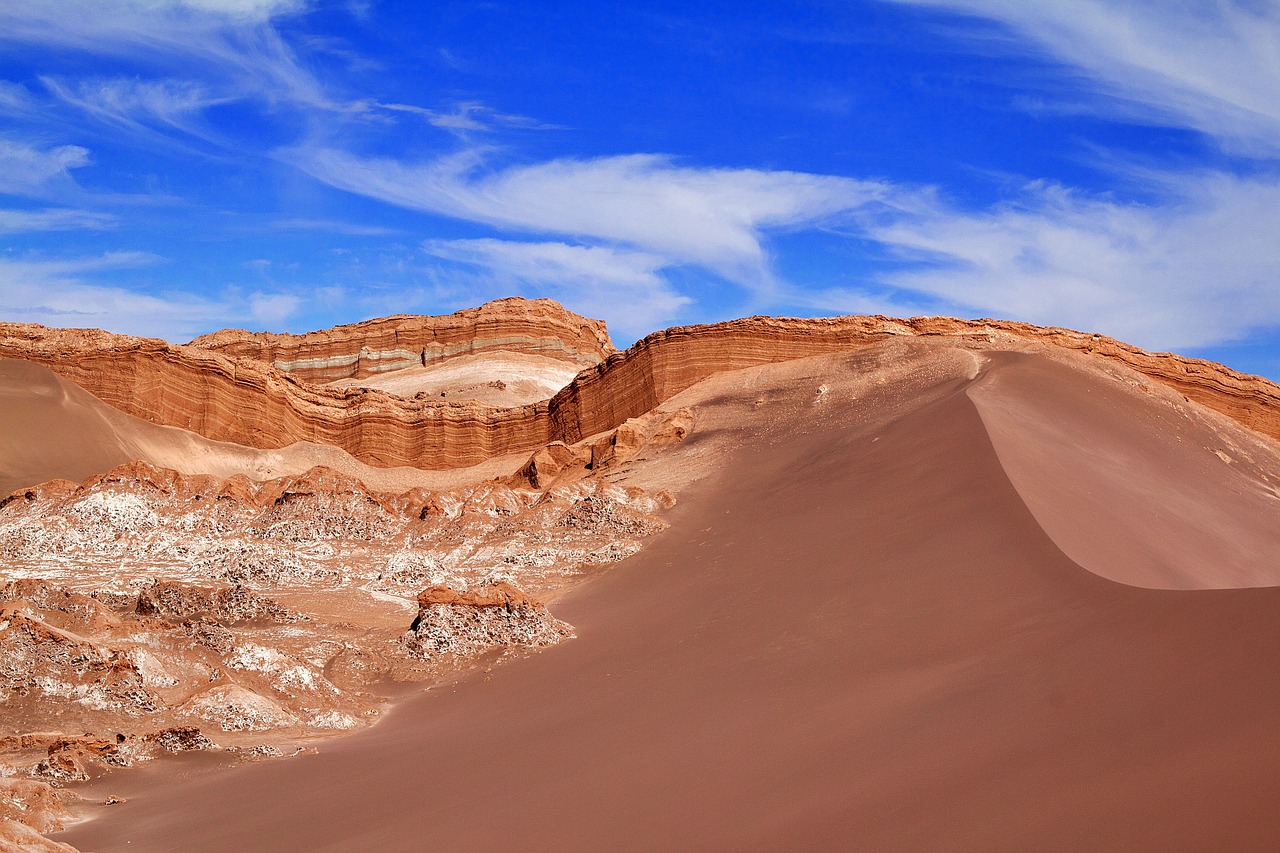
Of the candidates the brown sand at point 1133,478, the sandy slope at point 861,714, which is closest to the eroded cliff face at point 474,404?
the brown sand at point 1133,478

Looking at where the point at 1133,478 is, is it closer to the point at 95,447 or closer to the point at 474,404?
the point at 474,404

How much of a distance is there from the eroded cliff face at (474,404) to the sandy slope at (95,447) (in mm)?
751

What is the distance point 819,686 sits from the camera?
9914 mm

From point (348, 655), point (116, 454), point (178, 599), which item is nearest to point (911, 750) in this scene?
point (348, 655)

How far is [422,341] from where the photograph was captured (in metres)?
60.0

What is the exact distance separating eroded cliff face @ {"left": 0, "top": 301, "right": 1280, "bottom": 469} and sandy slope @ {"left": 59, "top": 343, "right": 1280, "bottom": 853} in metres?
10.1

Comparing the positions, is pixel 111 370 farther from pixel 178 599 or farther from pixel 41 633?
pixel 41 633

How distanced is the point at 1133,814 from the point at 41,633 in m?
12.1

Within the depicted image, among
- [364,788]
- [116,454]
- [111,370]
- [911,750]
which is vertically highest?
[111,370]

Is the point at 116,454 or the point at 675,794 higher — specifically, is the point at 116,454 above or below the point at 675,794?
above

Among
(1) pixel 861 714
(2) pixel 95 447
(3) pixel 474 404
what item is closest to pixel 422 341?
(3) pixel 474 404

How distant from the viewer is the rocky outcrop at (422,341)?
59.0 metres

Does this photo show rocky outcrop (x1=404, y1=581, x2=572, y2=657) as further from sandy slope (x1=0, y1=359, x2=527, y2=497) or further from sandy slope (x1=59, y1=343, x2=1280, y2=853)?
sandy slope (x1=0, y1=359, x2=527, y2=497)

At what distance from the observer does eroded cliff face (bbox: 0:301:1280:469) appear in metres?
28.4
